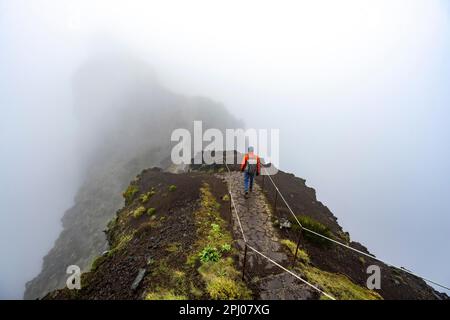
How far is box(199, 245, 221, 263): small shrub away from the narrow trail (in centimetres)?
118

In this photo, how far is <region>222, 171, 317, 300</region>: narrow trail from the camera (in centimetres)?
820

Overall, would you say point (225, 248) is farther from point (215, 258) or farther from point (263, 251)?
point (263, 251)

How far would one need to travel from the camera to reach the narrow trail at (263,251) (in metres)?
8.20

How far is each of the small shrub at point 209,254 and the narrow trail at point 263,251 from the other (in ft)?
3.88

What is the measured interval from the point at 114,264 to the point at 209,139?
232ft

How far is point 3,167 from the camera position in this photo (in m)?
149

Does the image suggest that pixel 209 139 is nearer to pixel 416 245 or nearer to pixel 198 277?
pixel 198 277

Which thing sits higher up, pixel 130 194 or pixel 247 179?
pixel 247 179

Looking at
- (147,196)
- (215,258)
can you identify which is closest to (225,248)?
(215,258)

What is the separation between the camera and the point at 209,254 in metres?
9.82

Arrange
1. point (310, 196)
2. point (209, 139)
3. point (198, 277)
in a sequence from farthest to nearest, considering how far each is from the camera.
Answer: point (209, 139) < point (310, 196) < point (198, 277)

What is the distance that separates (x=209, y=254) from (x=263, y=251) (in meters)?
2.55

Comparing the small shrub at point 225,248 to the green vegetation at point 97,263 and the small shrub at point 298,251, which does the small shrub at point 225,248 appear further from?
→ the green vegetation at point 97,263
